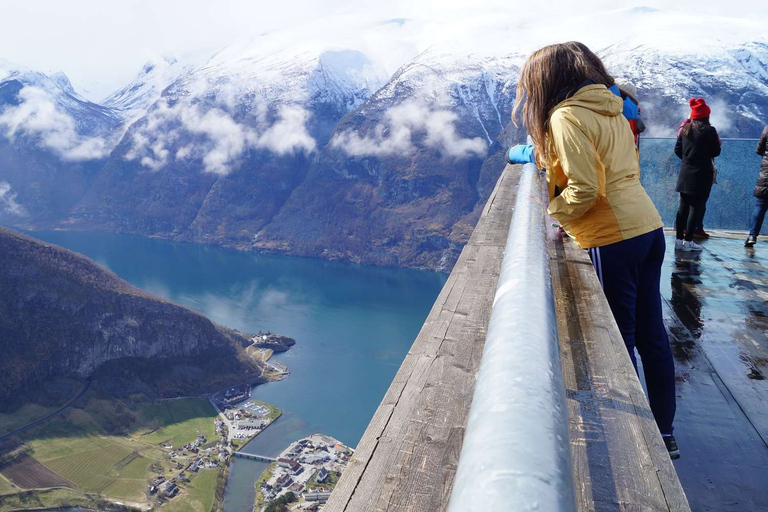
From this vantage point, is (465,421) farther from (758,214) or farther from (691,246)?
(758,214)

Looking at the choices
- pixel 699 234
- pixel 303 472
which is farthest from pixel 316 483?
pixel 699 234

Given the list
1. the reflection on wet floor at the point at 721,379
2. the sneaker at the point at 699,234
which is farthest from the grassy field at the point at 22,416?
the reflection on wet floor at the point at 721,379

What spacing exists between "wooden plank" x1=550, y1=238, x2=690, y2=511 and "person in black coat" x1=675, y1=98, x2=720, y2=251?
11.4 ft

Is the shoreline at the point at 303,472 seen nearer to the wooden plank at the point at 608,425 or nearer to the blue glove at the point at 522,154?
the blue glove at the point at 522,154

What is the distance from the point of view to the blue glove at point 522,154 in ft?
9.17

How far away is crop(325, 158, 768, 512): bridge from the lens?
752 mm

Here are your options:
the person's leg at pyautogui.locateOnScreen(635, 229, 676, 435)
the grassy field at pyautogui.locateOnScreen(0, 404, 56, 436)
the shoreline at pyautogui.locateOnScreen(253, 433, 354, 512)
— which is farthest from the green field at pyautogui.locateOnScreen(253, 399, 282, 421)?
the person's leg at pyautogui.locateOnScreen(635, 229, 676, 435)

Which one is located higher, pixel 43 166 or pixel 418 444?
pixel 418 444

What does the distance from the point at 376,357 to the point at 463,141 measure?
84.8m

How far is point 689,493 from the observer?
1.77 meters

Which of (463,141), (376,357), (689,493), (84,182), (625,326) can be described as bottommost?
(84,182)

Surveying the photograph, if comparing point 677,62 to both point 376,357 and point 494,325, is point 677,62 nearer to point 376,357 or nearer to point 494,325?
point 376,357

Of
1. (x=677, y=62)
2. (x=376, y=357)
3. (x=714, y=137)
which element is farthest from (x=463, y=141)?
(x=714, y=137)

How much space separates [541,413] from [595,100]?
128 centimetres
